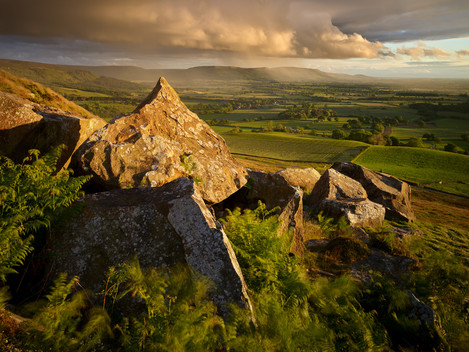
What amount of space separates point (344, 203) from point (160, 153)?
36.6 ft

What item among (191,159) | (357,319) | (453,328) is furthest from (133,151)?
(453,328)

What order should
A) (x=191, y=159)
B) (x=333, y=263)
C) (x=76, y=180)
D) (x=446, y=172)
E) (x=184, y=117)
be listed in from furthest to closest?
(x=446, y=172) < (x=184, y=117) < (x=191, y=159) < (x=333, y=263) < (x=76, y=180)

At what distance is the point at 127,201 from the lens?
5688mm

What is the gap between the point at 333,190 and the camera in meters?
18.1

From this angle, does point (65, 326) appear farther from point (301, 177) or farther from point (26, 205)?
point (301, 177)

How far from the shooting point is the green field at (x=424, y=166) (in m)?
64.6

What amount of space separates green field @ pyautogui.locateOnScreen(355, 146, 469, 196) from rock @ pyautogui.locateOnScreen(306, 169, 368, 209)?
5386 centimetres

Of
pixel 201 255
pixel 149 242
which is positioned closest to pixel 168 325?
pixel 201 255

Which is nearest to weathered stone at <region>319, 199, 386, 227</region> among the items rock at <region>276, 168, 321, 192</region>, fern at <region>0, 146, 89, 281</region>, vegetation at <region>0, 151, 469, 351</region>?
rock at <region>276, 168, 321, 192</region>

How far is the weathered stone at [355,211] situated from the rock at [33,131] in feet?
42.6

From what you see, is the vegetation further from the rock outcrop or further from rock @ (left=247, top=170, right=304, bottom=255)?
the rock outcrop

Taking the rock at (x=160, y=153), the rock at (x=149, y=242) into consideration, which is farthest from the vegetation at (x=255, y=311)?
the rock at (x=160, y=153)

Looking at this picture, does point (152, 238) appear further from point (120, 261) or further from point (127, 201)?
point (127, 201)

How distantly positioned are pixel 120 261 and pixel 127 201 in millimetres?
1421
